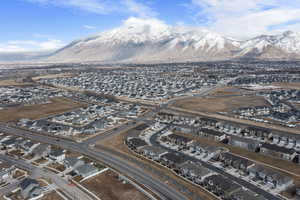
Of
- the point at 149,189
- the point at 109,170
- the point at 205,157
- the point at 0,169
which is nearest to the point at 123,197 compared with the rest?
the point at 149,189

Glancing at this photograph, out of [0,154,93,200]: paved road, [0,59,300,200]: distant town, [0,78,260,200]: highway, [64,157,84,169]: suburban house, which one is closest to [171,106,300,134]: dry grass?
[0,59,300,200]: distant town

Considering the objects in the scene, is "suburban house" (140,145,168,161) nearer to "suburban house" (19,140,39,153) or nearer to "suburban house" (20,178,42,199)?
"suburban house" (20,178,42,199)

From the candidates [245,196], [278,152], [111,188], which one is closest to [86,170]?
[111,188]

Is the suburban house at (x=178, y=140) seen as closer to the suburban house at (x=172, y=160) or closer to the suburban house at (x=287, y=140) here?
the suburban house at (x=172, y=160)

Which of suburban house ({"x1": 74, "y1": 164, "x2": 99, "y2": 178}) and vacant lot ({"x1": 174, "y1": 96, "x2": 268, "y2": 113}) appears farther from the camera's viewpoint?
vacant lot ({"x1": 174, "y1": 96, "x2": 268, "y2": 113})

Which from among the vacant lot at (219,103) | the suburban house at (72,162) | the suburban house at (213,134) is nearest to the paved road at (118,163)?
the suburban house at (72,162)

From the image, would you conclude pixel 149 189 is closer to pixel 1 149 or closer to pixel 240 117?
pixel 1 149
